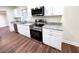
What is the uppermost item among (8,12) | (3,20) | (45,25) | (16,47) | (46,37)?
(8,12)

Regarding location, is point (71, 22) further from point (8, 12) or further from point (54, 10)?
point (8, 12)

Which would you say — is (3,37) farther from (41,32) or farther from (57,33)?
(57,33)

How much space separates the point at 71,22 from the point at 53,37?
675mm

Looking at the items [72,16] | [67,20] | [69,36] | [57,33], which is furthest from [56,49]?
[72,16]

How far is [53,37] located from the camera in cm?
173

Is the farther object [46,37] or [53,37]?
[46,37]

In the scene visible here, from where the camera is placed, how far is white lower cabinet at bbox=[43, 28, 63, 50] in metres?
1.61

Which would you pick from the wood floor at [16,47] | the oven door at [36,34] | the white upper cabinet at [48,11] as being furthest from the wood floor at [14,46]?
the white upper cabinet at [48,11]

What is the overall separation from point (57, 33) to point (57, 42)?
233 millimetres

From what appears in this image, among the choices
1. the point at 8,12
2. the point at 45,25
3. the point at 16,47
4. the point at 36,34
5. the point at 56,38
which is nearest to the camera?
the point at 8,12

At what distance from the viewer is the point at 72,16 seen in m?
1.83

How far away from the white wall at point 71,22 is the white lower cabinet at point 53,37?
51cm

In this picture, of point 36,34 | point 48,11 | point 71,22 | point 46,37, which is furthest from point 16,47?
point 71,22
